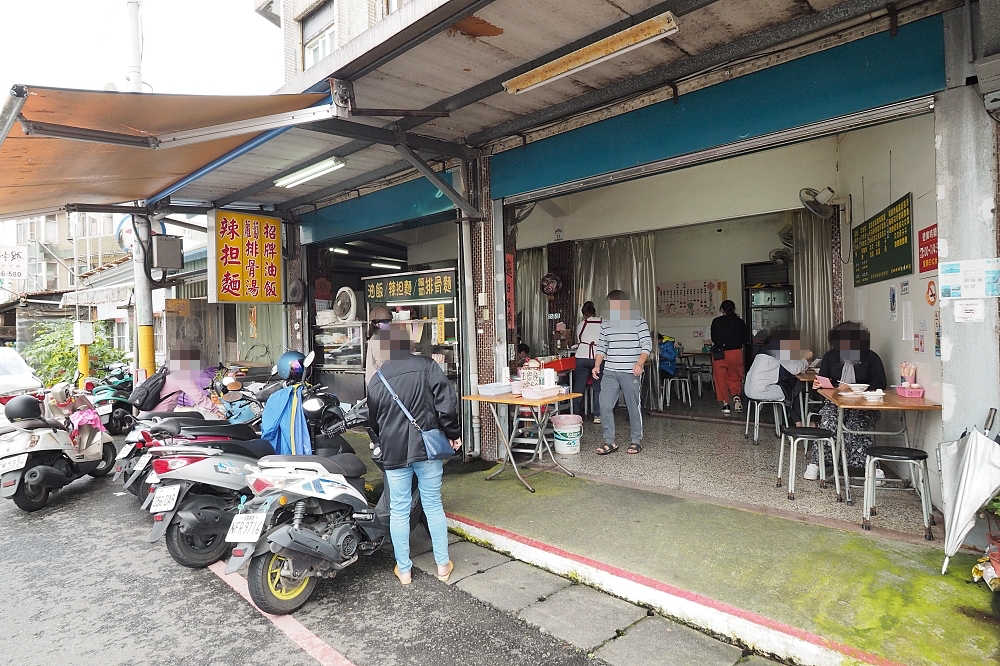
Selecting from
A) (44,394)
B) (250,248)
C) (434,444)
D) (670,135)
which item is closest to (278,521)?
(434,444)

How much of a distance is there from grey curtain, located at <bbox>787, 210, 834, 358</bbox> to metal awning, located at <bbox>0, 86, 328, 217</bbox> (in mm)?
6839

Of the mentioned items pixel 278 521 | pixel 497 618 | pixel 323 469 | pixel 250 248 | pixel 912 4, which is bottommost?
pixel 497 618

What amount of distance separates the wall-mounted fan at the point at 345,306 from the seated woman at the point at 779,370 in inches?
225

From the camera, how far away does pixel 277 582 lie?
3.28 metres

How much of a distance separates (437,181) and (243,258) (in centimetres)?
400

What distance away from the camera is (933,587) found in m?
3.08

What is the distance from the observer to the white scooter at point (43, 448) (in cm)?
516

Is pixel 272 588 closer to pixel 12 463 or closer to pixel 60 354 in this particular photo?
pixel 12 463

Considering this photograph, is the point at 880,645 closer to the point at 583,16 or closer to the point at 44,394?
the point at 583,16

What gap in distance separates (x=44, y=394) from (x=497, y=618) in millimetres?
6315

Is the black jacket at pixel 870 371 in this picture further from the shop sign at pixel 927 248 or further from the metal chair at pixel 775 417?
the metal chair at pixel 775 417

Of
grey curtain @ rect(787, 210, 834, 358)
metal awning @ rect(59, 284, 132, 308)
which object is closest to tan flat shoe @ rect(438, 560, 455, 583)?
grey curtain @ rect(787, 210, 834, 358)

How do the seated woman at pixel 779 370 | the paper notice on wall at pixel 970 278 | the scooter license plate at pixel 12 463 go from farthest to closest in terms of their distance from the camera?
the seated woman at pixel 779 370
the scooter license plate at pixel 12 463
the paper notice on wall at pixel 970 278

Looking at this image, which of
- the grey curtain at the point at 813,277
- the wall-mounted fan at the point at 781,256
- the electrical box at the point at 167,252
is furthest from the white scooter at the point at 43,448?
the wall-mounted fan at the point at 781,256
